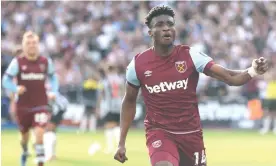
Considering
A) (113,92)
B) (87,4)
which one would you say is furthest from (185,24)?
(113,92)

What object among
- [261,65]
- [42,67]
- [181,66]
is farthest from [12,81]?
[261,65]

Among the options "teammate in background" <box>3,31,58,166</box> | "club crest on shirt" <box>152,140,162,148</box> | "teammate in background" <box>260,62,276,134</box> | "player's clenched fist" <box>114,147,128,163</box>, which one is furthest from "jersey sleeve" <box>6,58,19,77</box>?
"teammate in background" <box>260,62,276,134</box>

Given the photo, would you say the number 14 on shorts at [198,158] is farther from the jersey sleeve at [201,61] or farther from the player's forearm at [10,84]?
the player's forearm at [10,84]

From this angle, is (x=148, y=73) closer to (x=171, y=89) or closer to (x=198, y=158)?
(x=171, y=89)

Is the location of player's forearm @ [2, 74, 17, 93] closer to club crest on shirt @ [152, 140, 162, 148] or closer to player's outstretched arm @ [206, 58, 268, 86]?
club crest on shirt @ [152, 140, 162, 148]

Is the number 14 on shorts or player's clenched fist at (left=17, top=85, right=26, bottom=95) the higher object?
player's clenched fist at (left=17, top=85, right=26, bottom=95)

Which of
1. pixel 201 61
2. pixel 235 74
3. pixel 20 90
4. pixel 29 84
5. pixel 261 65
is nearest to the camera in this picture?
pixel 261 65

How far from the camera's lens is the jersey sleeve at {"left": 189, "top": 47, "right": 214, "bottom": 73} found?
8.11 meters

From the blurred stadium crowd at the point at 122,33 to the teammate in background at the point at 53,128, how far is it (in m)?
8.88

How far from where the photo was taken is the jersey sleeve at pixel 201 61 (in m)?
8.11

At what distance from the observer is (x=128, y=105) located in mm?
8633

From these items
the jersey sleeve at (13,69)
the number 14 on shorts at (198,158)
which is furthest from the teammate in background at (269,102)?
the number 14 on shorts at (198,158)

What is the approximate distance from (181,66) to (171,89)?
0.90ft

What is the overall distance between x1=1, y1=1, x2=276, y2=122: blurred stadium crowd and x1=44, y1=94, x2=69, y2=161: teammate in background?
888cm
